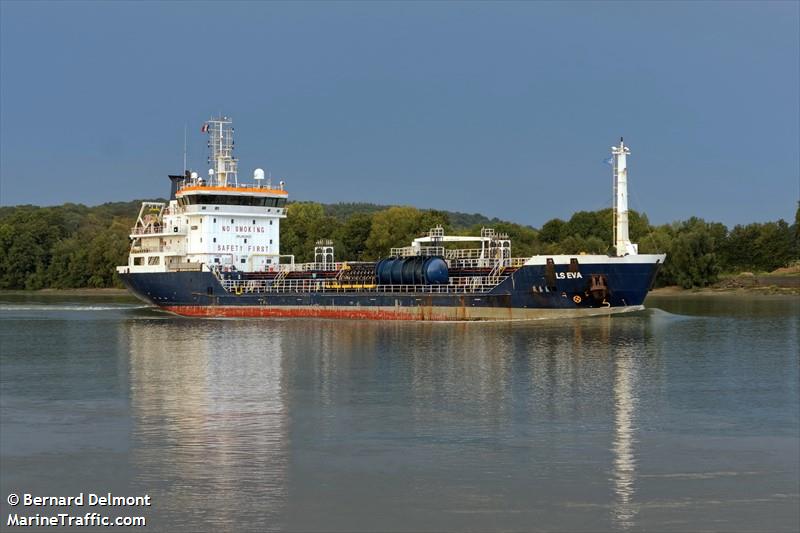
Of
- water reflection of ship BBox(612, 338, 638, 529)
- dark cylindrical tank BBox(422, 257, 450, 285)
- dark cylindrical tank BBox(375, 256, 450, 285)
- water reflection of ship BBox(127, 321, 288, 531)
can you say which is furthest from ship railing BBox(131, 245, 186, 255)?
water reflection of ship BBox(612, 338, 638, 529)

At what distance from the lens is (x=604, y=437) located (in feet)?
75.5

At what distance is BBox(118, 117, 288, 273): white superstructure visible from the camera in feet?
234

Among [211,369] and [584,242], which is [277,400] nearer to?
[211,369]

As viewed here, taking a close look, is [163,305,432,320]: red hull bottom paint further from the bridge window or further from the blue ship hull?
the bridge window

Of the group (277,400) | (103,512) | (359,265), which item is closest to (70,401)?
(277,400)

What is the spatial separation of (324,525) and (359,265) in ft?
166

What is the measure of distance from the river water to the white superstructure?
2696 centimetres

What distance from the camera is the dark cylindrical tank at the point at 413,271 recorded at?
59.1 m

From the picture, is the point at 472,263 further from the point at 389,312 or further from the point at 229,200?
the point at 229,200

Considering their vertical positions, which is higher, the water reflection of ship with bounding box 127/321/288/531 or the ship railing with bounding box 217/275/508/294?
the ship railing with bounding box 217/275/508/294

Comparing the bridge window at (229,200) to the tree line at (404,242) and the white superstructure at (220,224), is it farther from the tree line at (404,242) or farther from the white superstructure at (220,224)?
the tree line at (404,242)

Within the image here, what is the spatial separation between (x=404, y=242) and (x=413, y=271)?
5954cm

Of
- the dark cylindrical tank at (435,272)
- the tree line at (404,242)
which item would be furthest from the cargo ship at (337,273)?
the tree line at (404,242)

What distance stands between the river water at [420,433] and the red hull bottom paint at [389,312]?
10102 mm
